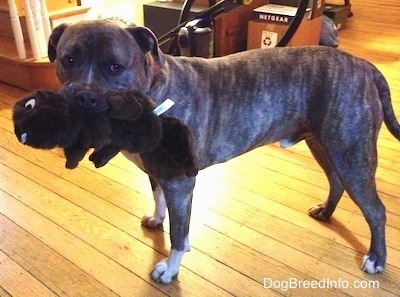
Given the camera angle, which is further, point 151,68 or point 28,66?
point 28,66

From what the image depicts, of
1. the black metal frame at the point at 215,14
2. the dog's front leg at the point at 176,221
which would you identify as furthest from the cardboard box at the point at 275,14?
the dog's front leg at the point at 176,221

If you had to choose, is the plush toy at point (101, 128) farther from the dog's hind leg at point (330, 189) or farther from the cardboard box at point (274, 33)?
the cardboard box at point (274, 33)

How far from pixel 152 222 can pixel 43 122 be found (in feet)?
3.20

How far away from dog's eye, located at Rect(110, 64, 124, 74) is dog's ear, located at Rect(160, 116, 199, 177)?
0.19 meters

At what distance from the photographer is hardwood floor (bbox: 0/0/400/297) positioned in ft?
5.53

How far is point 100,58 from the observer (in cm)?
127

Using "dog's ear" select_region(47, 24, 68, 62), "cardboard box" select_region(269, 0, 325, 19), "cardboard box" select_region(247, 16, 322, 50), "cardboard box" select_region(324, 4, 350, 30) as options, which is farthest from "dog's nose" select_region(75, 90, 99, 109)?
"cardboard box" select_region(324, 4, 350, 30)

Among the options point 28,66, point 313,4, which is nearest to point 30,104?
point 28,66

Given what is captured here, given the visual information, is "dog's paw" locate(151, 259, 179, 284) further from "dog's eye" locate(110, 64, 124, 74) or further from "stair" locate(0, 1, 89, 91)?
"stair" locate(0, 1, 89, 91)

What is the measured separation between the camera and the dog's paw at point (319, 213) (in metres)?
2.02

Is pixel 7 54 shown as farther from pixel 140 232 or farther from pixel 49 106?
pixel 49 106

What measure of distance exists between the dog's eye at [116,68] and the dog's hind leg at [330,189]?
94 cm

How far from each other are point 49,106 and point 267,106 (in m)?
0.79

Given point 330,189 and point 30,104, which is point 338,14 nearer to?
point 330,189
